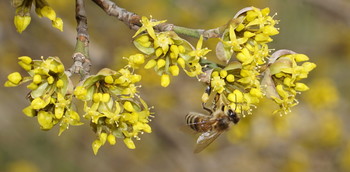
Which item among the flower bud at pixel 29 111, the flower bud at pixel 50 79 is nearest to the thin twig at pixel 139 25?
the flower bud at pixel 50 79

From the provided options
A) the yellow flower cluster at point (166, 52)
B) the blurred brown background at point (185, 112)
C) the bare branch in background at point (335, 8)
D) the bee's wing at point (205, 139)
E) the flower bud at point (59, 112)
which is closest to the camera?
the flower bud at point (59, 112)

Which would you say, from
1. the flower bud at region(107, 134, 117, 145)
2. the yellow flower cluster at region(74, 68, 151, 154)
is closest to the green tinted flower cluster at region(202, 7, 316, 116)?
the yellow flower cluster at region(74, 68, 151, 154)

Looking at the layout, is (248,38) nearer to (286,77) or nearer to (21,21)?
(286,77)

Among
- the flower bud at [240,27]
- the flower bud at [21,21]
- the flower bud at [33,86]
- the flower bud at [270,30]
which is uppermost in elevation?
the flower bud at [270,30]

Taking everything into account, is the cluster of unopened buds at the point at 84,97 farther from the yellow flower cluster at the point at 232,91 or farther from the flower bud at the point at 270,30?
the flower bud at the point at 270,30

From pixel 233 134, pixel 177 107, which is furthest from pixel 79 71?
pixel 177 107

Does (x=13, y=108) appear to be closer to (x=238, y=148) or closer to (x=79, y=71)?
(x=238, y=148)
